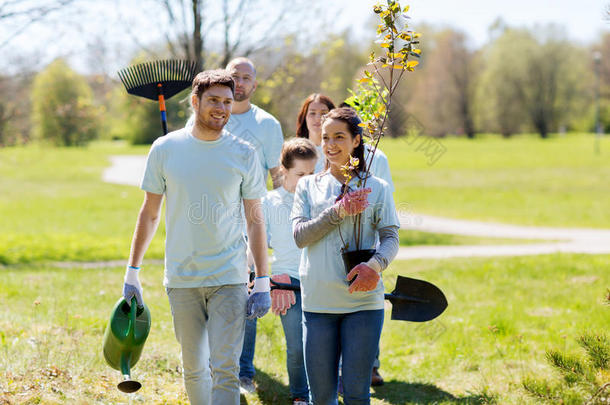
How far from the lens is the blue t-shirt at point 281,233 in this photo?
4.13 metres

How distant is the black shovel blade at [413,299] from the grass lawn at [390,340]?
3.30ft

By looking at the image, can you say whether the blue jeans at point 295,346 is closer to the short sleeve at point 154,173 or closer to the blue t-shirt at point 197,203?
the blue t-shirt at point 197,203

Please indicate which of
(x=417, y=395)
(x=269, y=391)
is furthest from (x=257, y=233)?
(x=417, y=395)

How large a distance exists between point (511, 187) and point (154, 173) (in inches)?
935

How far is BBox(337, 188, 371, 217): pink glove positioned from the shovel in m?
0.76

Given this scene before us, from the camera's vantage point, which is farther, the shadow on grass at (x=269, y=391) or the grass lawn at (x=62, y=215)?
the grass lawn at (x=62, y=215)

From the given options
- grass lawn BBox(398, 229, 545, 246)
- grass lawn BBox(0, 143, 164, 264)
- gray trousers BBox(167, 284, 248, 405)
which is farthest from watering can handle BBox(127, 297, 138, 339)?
grass lawn BBox(398, 229, 545, 246)

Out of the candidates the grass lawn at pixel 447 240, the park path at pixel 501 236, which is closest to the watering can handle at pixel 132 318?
the park path at pixel 501 236

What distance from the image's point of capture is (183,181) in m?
3.17

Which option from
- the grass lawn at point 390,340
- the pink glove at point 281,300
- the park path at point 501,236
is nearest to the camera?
the pink glove at point 281,300

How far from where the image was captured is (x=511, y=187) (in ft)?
83.1

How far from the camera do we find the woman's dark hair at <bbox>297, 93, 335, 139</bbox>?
4.53 metres

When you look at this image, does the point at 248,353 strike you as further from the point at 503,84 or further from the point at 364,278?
the point at 503,84

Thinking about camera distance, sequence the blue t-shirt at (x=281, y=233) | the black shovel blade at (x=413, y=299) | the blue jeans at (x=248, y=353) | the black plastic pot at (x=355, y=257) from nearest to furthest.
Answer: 1. the black plastic pot at (x=355, y=257)
2. the black shovel blade at (x=413, y=299)
3. the blue t-shirt at (x=281, y=233)
4. the blue jeans at (x=248, y=353)
